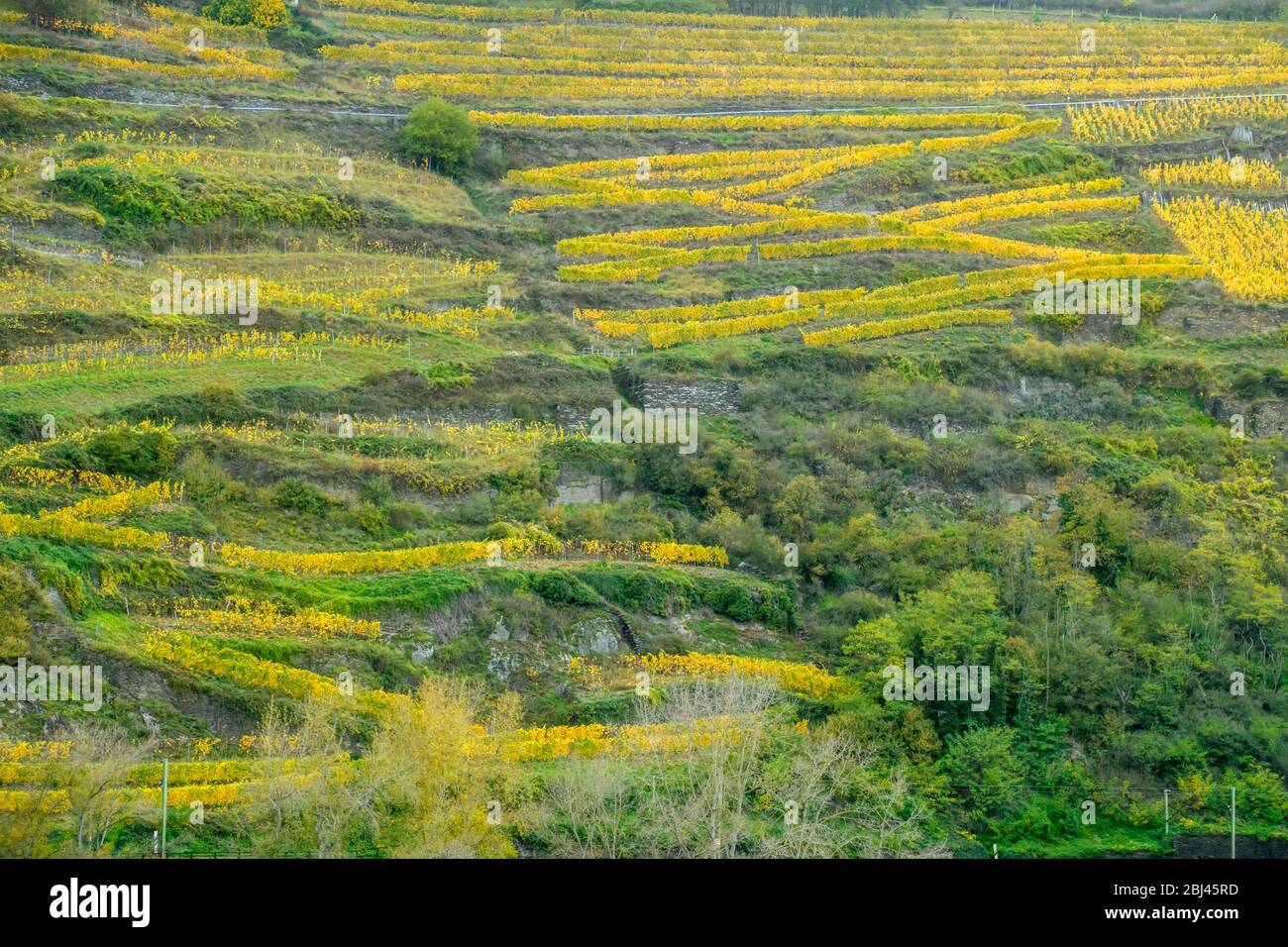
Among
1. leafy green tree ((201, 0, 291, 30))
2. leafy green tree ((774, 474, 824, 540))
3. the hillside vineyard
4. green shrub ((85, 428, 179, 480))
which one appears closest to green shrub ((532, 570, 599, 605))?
the hillside vineyard

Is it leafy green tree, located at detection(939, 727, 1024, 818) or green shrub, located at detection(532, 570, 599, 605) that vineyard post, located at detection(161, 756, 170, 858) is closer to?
green shrub, located at detection(532, 570, 599, 605)

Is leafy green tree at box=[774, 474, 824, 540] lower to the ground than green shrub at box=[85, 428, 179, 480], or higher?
lower

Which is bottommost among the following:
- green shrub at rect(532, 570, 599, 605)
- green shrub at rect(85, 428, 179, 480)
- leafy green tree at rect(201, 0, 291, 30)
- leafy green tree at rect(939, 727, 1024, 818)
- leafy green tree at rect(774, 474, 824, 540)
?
leafy green tree at rect(939, 727, 1024, 818)

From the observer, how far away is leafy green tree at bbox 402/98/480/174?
7269cm

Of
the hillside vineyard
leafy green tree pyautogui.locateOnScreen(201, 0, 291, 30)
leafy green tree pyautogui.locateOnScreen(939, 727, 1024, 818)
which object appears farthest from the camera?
leafy green tree pyautogui.locateOnScreen(201, 0, 291, 30)

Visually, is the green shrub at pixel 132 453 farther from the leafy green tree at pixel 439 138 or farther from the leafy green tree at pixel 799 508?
the leafy green tree at pixel 439 138

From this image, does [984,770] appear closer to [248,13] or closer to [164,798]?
[164,798]

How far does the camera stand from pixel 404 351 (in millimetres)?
56375

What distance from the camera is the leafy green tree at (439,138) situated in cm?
7269

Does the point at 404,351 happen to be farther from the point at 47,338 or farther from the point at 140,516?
the point at 140,516

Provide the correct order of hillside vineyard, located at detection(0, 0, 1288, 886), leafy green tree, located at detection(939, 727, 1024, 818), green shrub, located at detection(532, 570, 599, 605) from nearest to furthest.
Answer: hillside vineyard, located at detection(0, 0, 1288, 886) < leafy green tree, located at detection(939, 727, 1024, 818) < green shrub, located at detection(532, 570, 599, 605)

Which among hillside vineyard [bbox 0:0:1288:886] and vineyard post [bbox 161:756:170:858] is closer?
vineyard post [bbox 161:756:170:858]

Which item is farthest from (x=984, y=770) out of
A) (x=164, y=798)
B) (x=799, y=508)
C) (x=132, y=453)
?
(x=132, y=453)

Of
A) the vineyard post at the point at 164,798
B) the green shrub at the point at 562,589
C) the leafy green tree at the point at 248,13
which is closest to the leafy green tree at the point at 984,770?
the green shrub at the point at 562,589
